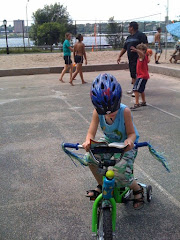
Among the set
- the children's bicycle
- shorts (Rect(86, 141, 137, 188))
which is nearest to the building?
shorts (Rect(86, 141, 137, 188))

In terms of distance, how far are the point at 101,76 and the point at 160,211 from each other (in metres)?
1.58

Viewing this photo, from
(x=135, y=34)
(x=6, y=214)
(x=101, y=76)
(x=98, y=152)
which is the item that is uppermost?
(x=135, y=34)

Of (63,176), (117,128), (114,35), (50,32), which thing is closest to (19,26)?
(50,32)

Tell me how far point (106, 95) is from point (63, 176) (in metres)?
1.91

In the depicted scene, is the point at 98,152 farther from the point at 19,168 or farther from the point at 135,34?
the point at 135,34

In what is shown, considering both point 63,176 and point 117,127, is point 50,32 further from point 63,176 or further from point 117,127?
point 117,127

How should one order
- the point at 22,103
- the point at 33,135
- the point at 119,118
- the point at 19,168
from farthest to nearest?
the point at 22,103 < the point at 33,135 < the point at 19,168 < the point at 119,118

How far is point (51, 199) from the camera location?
→ 10.9 ft

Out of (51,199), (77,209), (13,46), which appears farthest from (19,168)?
(13,46)

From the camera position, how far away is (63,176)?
385 cm

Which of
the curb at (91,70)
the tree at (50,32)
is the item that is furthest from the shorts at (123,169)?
the tree at (50,32)

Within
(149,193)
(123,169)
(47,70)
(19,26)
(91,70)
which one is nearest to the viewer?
(123,169)

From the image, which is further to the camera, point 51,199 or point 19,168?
point 19,168

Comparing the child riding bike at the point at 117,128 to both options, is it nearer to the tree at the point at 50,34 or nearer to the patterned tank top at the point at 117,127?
the patterned tank top at the point at 117,127
